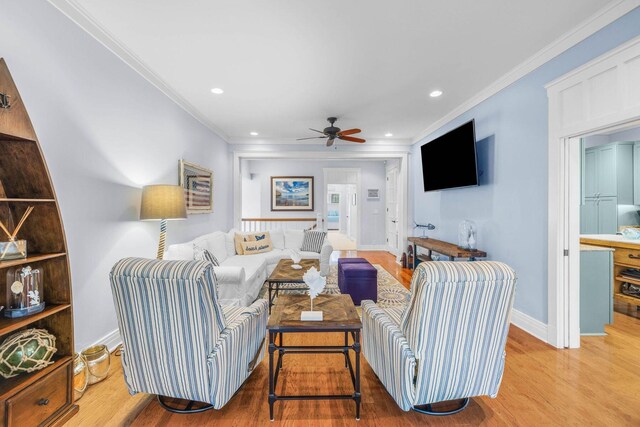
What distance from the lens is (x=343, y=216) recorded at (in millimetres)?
10992

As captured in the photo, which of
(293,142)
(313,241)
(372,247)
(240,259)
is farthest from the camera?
(372,247)

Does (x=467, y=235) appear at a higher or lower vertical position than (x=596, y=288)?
higher

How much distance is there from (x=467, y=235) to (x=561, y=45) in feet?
6.93

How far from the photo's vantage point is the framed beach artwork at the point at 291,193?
7.50m

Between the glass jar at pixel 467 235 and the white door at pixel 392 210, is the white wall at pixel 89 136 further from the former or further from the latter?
the white door at pixel 392 210

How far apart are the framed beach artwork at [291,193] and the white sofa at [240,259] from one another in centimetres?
235

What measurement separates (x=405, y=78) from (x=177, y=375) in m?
3.28

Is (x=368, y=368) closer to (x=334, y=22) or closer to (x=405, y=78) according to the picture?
(x=334, y=22)

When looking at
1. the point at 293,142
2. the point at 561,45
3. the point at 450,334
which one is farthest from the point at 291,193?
the point at 450,334

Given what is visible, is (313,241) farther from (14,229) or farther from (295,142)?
(14,229)

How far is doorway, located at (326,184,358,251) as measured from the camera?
891 cm

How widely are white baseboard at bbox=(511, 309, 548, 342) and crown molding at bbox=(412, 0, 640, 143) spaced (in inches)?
93.3

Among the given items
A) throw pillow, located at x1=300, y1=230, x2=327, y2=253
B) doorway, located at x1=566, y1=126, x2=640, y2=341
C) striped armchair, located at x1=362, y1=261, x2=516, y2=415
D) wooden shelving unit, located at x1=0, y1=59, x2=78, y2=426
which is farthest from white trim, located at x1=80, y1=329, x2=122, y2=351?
doorway, located at x1=566, y1=126, x2=640, y2=341

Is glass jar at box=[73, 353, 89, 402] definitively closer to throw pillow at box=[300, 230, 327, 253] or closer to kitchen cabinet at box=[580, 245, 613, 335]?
throw pillow at box=[300, 230, 327, 253]
